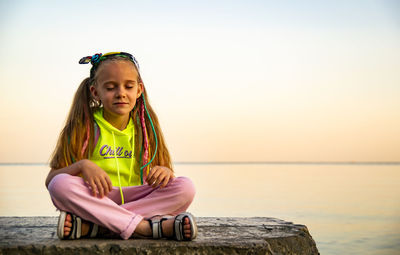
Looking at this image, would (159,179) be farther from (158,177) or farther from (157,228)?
(157,228)

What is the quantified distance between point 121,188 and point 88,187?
268 mm

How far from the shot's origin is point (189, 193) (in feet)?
8.08

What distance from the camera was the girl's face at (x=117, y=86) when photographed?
252cm

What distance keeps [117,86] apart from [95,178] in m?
0.56

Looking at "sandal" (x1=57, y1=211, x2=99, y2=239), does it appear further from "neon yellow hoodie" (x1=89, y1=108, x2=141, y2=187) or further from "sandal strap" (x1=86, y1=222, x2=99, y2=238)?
"neon yellow hoodie" (x1=89, y1=108, x2=141, y2=187)

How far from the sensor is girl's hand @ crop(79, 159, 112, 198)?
223 centimetres

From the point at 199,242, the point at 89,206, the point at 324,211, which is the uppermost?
the point at 89,206

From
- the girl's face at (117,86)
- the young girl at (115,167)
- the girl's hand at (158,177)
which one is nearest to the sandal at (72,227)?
the young girl at (115,167)

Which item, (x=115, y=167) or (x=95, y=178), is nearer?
(x=95, y=178)

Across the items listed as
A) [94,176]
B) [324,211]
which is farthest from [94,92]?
[324,211]

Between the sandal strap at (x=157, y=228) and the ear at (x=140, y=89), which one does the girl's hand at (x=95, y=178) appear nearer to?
the sandal strap at (x=157, y=228)

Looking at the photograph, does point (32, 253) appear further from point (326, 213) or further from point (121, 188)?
point (326, 213)

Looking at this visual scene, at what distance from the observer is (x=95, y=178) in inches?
88.0

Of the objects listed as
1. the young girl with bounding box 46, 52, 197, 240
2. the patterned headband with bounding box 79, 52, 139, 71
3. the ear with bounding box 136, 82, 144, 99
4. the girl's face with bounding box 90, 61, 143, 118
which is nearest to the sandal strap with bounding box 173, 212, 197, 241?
the young girl with bounding box 46, 52, 197, 240
